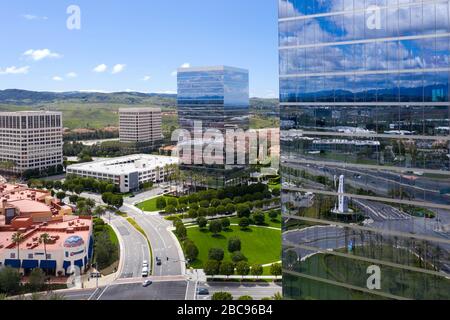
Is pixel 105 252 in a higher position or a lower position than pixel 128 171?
lower

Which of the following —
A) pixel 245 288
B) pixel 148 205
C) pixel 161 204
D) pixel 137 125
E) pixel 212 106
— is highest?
pixel 212 106

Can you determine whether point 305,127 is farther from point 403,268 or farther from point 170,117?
point 170,117

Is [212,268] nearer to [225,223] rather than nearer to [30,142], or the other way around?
[225,223]

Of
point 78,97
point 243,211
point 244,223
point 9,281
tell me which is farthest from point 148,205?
point 78,97

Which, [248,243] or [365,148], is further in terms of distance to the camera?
[248,243]

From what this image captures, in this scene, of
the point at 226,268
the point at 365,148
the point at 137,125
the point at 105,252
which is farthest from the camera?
the point at 137,125

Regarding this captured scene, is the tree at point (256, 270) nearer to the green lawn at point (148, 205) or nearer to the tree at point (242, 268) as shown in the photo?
the tree at point (242, 268)

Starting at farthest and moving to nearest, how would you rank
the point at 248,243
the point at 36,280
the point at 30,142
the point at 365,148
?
the point at 30,142
the point at 248,243
the point at 36,280
the point at 365,148

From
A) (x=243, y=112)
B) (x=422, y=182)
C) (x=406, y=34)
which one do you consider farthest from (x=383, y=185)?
(x=243, y=112)

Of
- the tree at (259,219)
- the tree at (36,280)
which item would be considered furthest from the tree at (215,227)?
the tree at (36,280)
